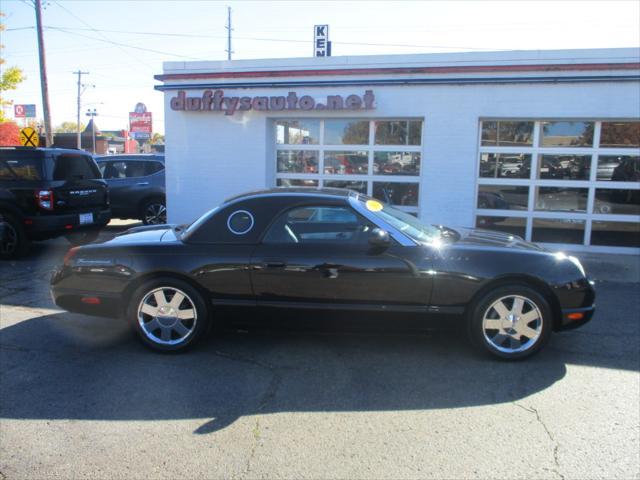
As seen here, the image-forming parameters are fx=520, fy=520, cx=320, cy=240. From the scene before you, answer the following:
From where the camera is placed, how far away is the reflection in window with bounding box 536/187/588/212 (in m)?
9.60

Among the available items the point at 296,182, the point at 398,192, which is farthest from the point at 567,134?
the point at 296,182

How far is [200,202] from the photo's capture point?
11000 mm

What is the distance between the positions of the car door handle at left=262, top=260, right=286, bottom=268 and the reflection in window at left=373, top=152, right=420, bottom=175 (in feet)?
20.8

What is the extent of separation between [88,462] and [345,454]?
1.47 metres

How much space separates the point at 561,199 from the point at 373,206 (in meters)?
6.35

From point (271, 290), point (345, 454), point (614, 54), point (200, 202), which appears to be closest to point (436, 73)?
point (614, 54)

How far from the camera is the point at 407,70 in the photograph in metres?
9.67

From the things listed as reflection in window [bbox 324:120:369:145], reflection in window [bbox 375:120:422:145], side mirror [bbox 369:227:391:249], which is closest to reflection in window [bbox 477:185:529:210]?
reflection in window [bbox 375:120:422:145]

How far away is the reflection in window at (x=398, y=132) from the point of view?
10109 mm

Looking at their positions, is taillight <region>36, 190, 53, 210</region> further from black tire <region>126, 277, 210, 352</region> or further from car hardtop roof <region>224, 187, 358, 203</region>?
car hardtop roof <region>224, 187, 358, 203</region>

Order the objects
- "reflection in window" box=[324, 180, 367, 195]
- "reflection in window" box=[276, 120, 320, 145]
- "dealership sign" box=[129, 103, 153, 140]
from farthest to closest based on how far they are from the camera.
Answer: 1. "dealership sign" box=[129, 103, 153, 140]
2. "reflection in window" box=[276, 120, 320, 145]
3. "reflection in window" box=[324, 180, 367, 195]

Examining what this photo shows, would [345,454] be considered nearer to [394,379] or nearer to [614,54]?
[394,379]

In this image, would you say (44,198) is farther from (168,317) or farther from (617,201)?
(617,201)

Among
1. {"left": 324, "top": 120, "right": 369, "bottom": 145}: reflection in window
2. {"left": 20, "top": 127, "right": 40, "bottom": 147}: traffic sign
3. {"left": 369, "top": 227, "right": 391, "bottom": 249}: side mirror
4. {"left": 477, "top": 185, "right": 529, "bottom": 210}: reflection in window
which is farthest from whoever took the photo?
{"left": 20, "top": 127, "right": 40, "bottom": 147}: traffic sign
